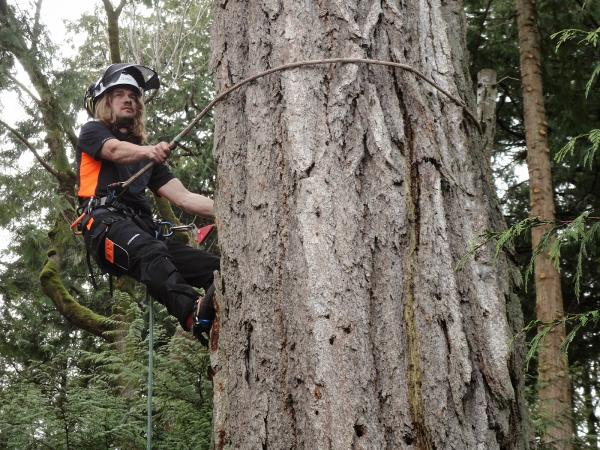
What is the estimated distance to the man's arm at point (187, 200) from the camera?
4.72 meters

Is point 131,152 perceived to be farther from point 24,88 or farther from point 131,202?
point 24,88

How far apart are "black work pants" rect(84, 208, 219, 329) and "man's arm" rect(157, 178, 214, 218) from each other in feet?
0.81

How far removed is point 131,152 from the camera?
168 inches

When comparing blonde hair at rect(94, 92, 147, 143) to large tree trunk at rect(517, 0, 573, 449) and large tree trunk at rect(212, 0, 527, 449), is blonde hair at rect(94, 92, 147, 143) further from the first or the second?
large tree trunk at rect(517, 0, 573, 449)

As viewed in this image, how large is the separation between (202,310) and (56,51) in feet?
27.1

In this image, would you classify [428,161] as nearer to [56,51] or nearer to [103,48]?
[56,51]

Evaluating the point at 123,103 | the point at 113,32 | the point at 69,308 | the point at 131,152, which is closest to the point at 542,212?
the point at 123,103

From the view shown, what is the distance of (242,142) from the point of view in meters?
2.55

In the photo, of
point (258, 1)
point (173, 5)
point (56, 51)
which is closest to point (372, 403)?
point (258, 1)

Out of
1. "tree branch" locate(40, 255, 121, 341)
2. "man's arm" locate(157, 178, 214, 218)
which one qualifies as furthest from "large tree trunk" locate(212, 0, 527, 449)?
"tree branch" locate(40, 255, 121, 341)

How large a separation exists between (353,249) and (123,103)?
293 cm

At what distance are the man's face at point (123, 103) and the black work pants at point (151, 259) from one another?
25.7 inches

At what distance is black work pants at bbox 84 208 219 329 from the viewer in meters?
3.97

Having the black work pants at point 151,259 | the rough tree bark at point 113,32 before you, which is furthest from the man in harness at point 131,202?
the rough tree bark at point 113,32
